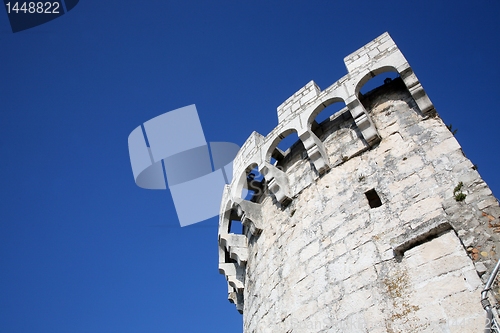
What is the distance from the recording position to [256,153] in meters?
7.05

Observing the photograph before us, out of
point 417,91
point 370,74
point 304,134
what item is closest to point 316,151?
point 304,134

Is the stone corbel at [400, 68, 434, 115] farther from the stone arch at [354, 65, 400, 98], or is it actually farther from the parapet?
the stone arch at [354, 65, 400, 98]

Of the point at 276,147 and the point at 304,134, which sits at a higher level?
the point at 276,147

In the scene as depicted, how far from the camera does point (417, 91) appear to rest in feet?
18.1

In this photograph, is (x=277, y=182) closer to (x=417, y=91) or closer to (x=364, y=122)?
(x=364, y=122)

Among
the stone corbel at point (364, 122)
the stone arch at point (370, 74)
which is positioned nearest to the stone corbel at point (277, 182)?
the stone corbel at point (364, 122)

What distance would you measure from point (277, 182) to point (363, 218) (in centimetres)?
176

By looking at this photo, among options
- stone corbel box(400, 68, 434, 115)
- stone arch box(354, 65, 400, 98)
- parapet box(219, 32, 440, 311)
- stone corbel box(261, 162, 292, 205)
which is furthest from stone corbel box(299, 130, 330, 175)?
stone corbel box(400, 68, 434, 115)

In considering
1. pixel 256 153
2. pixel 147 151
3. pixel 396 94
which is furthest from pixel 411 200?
pixel 147 151

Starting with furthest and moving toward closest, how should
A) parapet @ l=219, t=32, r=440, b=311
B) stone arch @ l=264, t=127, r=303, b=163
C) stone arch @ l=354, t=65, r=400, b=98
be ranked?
stone arch @ l=264, t=127, r=303, b=163
stone arch @ l=354, t=65, r=400, b=98
parapet @ l=219, t=32, r=440, b=311

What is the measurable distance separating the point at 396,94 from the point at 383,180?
1.57 meters

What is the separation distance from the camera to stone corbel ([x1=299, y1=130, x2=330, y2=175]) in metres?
5.89

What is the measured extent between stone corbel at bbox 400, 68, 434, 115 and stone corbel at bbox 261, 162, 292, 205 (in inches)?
89.2

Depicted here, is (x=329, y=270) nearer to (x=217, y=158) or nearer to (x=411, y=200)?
(x=411, y=200)
